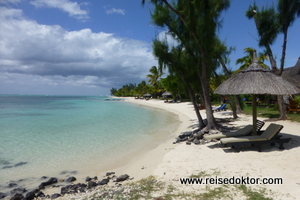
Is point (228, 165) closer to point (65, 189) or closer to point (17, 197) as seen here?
point (65, 189)

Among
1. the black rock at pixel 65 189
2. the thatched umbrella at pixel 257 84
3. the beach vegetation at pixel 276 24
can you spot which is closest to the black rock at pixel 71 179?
the black rock at pixel 65 189

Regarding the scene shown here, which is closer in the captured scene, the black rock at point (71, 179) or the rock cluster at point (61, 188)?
the rock cluster at point (61, 188)

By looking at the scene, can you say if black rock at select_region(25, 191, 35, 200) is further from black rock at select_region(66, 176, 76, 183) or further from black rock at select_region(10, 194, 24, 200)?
black rock at select_region(66, 176, 76, 183)

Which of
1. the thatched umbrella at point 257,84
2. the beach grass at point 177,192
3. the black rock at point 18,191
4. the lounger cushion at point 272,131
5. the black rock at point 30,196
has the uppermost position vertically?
the thatched umbrella at point 257,84

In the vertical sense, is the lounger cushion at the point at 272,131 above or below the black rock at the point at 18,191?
above

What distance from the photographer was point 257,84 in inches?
258

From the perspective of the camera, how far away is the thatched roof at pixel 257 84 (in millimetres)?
6352

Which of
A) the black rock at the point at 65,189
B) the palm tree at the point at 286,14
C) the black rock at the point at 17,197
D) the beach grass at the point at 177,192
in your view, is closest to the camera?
the beach grass at the point at 177,192

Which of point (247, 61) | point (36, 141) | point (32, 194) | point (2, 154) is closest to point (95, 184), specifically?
point (32, 194)

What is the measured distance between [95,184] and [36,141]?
8077mm

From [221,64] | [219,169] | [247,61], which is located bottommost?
[219,169]

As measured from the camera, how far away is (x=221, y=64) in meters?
15.0

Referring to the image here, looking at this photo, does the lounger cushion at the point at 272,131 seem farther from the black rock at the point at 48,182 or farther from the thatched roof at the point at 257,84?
the black rock at the point at 48,182

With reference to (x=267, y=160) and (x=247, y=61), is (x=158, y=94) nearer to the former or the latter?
(x=247, y=61)
